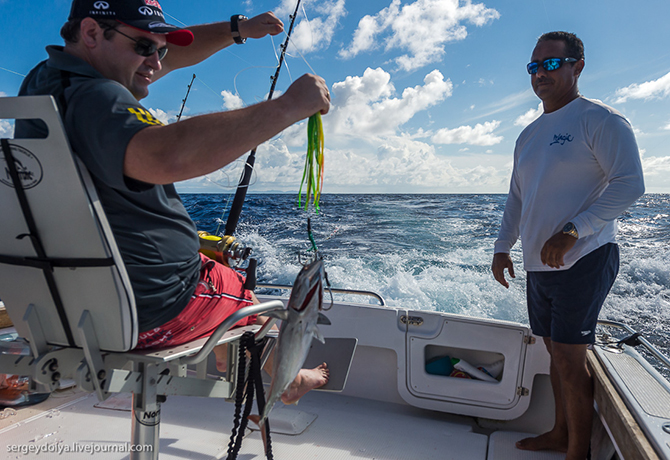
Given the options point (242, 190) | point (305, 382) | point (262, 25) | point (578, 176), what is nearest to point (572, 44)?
point (578, 176)

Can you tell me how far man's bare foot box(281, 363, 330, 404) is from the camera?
1.49 metres

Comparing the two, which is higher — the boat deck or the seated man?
the seated man

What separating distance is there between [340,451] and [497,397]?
0.96 m

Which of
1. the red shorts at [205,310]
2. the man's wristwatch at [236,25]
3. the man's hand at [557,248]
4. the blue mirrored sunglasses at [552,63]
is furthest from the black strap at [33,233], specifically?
the blue mirrored sunglasses at [552,63]

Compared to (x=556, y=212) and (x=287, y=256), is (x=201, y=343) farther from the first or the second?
(x=287, y=256)

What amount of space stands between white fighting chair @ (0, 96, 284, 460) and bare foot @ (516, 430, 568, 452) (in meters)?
1.68

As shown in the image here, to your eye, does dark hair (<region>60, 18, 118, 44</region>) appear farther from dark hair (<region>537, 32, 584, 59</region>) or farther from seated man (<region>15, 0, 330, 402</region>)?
dark hair (<region>537, 32, 584, 59</region>)

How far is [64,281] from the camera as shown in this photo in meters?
1.00

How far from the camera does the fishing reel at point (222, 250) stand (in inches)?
67.6

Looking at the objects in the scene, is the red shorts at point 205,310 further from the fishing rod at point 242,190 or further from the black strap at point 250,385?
the fishing rod at point 242,190

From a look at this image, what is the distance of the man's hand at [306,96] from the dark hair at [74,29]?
0.49m

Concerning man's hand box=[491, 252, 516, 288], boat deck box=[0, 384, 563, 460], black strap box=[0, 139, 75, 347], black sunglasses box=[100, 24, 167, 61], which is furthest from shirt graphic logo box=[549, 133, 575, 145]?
black strap box=[0, 139, 75, 347]

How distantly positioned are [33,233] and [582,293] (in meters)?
1.86

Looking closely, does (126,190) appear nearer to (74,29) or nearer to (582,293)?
(74,29)
